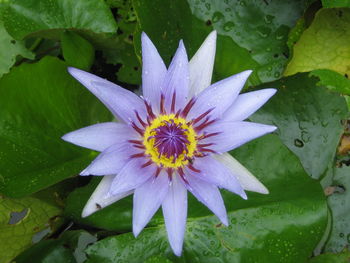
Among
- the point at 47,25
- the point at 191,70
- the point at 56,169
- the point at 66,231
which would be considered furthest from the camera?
the point at 66,231

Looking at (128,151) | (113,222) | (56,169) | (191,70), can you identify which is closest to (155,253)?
(113,222)

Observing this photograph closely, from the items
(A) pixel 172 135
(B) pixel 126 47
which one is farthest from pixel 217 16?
(A) pixel 172 135

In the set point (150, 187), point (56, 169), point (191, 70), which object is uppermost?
point (191, 70)

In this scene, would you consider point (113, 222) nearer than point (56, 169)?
No

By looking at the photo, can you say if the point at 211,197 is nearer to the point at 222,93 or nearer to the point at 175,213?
the point at 175,213

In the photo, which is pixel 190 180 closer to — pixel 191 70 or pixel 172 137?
pixel 172 137

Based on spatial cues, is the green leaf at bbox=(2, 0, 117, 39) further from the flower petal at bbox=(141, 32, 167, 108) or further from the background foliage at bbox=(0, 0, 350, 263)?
the flower petal at bbox=(141, 32, 167, 108)

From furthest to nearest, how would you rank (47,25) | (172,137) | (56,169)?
(47,25)
(56,169)
(172,137)
